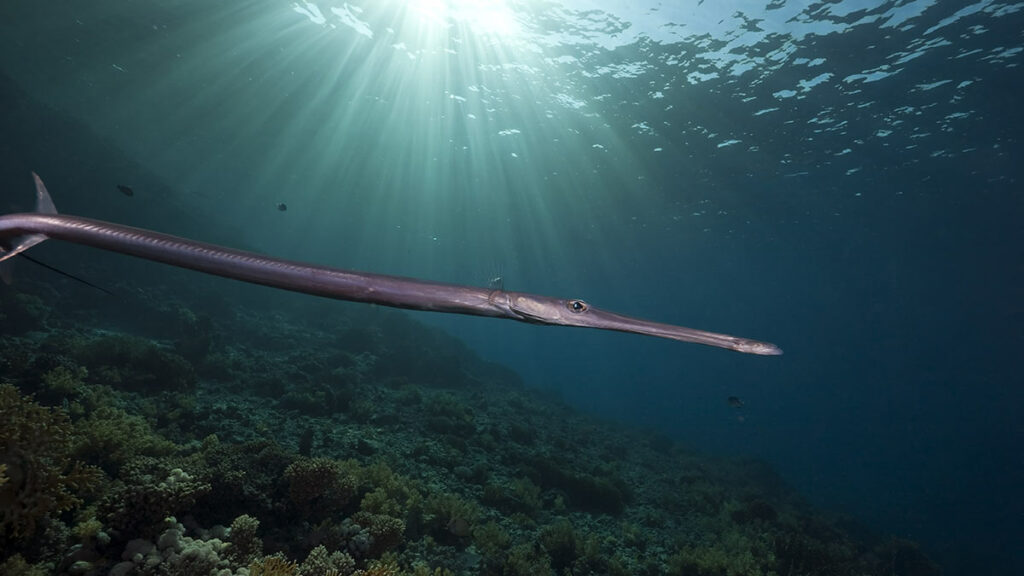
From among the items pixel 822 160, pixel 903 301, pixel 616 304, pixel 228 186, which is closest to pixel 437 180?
pixel 822 160

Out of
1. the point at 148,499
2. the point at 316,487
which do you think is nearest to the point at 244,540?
the point at 148,499

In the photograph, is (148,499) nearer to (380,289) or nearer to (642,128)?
(380,289)

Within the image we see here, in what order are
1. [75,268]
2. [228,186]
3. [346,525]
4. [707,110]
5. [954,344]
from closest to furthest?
[346,525] → [75,268] → [707,110] → [954,344] → [228,186]

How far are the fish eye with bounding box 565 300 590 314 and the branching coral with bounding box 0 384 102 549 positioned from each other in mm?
4584

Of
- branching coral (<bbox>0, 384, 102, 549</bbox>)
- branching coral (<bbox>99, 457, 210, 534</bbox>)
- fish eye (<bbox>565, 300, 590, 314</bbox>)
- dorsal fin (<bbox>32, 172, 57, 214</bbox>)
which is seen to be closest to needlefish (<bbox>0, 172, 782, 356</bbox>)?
fish eye (<bbox>565, 300, 590, 314</bbox>)

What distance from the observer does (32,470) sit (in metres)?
3.58

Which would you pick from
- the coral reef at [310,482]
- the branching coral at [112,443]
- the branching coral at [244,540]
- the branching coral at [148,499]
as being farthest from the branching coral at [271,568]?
the branching coral at [112,443]

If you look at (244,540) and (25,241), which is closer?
(25,241)

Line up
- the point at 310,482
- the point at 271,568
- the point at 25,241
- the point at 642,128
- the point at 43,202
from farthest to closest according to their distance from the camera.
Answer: the point at 642,128, the point at 310,482, the point at 271,568, the point at 43,202, the point at 25,241

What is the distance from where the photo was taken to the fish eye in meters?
1.97

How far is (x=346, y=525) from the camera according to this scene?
4988 millimetres

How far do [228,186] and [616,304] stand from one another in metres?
77.4

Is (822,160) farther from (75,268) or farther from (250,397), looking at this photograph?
(75,268)

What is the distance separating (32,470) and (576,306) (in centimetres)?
495
